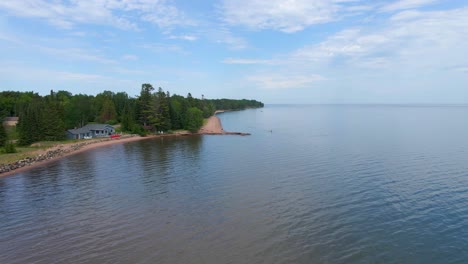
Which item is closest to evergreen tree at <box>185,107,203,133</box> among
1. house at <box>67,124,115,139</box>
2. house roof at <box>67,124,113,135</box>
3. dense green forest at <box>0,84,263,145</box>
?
dense green forest at <box>0,84,263,145</box>

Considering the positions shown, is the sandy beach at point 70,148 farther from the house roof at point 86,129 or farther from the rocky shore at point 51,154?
the house roof at point 86,129

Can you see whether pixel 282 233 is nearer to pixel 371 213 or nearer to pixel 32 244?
pixel 371 213

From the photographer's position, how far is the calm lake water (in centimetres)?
2038

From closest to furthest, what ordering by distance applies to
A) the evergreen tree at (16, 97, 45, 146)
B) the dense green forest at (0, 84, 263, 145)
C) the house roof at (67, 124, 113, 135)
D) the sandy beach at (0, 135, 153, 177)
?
the sandy beach at (0, 135, 153, 177) < the evergreen tree at (16, 97, 45, 146) < the dense green forest at (0, 84, 263, 145) < the house roof at (67, 124, 113, 135)

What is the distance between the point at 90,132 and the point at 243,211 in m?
69.6

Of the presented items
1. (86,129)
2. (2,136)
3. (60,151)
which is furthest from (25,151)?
(86,129)

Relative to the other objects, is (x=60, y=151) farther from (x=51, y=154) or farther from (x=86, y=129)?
(x=86, y=129)

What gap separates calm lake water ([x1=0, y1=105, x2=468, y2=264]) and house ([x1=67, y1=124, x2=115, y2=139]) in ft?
111

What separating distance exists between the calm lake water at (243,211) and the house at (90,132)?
3385 centimetres

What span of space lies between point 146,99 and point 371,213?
8443 cm

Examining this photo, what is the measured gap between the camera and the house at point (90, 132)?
264ft

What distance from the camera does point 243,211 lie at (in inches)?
1075

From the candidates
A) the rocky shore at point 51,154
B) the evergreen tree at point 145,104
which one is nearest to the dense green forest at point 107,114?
the evergreen tree at point 145,104

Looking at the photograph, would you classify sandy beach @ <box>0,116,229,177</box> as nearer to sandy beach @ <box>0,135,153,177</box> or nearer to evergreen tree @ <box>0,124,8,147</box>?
sandy beach @ <box>0,135,153,177</box>
